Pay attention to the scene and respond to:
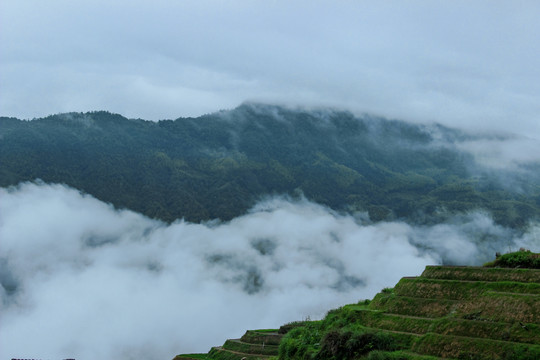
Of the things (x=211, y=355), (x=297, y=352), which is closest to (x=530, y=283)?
(x=297, y=352)

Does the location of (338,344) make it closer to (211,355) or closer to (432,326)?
(432,326)

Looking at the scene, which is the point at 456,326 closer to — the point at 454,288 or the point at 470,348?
the point at 470,348

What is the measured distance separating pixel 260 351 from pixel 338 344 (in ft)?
176

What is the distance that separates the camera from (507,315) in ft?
159

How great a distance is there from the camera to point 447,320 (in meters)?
51.1

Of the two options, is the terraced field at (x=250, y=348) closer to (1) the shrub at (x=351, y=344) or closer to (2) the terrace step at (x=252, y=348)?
(2) the terrace step at (x=252, y=348)

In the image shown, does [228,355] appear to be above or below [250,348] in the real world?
below

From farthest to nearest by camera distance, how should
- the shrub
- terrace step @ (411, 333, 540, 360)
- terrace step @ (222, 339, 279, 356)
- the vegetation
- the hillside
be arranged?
terrace step @ (222, 339, 279, 356) < the vegetation < the shrub < the hillside < terrace step @ (411, 333, 540, 360)

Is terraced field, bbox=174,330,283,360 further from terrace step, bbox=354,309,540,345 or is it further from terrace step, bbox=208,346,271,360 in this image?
terrace step, bbox=354,309,540,345

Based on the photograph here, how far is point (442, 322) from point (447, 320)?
0.43m

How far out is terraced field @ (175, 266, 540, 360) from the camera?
4616 centimetres

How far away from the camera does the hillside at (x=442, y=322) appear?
152 ft

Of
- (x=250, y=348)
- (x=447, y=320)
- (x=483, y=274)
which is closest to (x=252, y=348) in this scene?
(x=250, y=348)

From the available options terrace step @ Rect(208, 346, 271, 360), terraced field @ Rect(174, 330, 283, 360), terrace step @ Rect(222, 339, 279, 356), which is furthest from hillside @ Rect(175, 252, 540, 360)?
terraced field @ Rect(174, 330, 283, 360)
